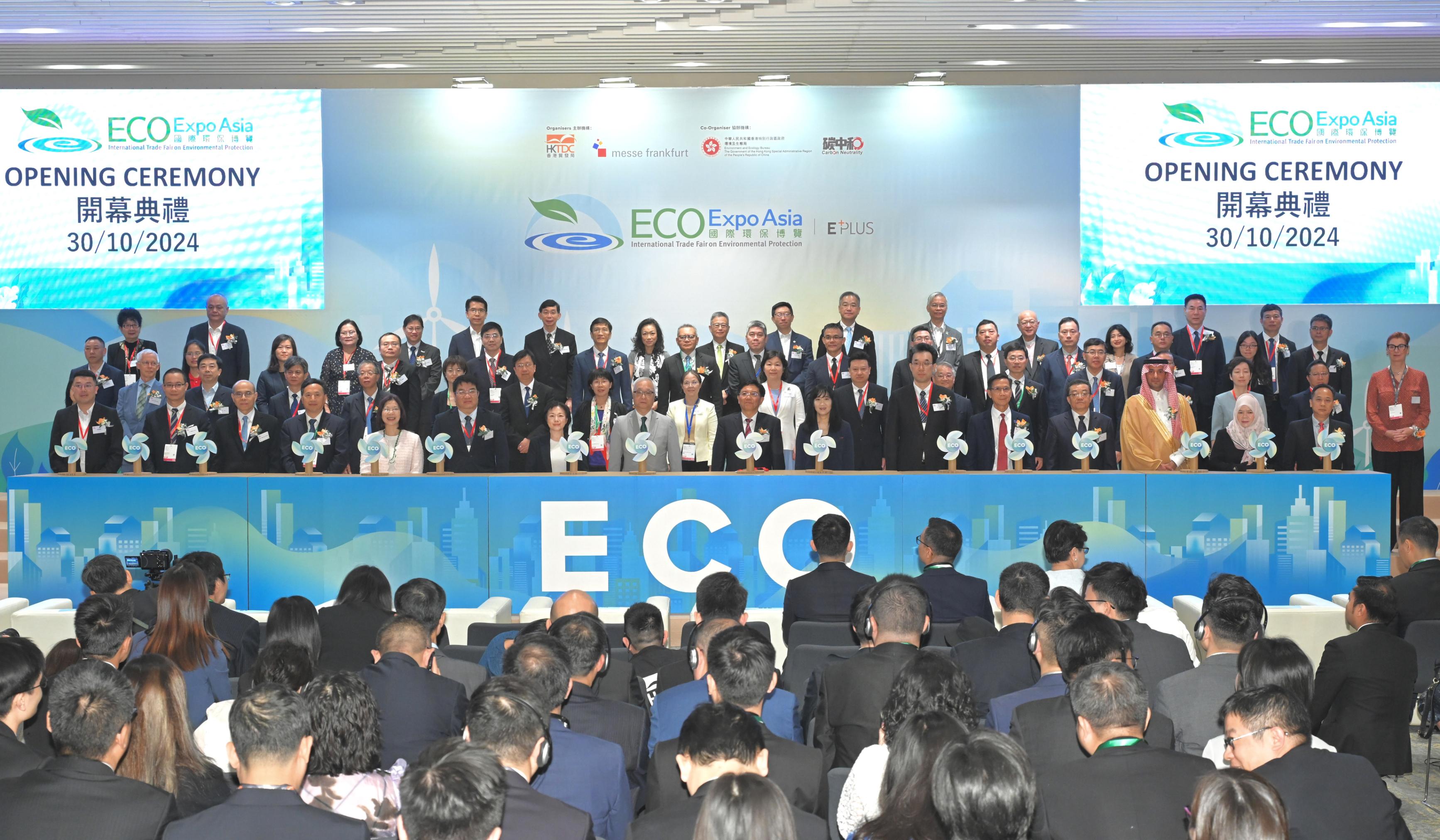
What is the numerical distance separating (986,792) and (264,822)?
4.77 feet

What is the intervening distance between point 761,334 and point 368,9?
3.80 meters

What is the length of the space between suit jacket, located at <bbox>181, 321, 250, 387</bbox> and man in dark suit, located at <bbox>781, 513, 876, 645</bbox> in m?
6.80

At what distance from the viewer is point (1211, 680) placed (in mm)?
3941

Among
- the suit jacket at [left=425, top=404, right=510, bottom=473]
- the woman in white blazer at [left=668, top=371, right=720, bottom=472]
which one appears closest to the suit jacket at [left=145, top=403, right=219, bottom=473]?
the suit jacket at [left=425, top=404, right=510, bottom=473]

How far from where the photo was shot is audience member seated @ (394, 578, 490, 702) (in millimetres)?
4359

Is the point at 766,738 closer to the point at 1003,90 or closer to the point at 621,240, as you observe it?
the point at 621,240

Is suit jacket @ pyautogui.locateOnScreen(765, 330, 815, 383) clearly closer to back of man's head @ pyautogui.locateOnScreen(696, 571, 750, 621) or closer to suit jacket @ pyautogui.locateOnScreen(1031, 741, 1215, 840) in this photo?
back of man's head @ pyautogui.locateOnScreen(696, 571, 750, 621)

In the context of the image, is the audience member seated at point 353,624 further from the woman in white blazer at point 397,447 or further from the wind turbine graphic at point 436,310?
the wind turbine graphic at point 436,310

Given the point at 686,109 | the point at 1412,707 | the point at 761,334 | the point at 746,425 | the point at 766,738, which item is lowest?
the point at 1412,707

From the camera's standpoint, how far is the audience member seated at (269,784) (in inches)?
100

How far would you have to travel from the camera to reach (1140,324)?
11352 mm

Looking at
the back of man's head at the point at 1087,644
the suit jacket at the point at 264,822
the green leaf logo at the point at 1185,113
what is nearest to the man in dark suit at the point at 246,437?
the suit jacket at the point at 264,822

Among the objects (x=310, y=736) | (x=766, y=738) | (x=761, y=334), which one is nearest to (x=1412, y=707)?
(x=766, y=738)

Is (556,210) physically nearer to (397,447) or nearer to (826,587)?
(397,447)
